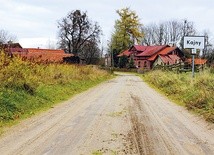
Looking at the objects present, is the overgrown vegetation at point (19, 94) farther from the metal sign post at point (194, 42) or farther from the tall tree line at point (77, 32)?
the tall tree line at point (77, 32)

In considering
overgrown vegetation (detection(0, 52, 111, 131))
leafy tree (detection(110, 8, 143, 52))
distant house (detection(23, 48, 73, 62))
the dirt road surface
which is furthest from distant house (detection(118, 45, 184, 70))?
the dirt road surface

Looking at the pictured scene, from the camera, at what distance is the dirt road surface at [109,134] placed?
7562mm

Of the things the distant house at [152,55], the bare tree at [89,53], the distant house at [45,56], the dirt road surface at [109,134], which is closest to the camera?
the dirt road surface at [109,134]

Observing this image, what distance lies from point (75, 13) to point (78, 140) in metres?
87.3

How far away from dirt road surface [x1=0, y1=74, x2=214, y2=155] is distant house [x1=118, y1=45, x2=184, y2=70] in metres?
75.9

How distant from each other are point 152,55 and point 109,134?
86.6m

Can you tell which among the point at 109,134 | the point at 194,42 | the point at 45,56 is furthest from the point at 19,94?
the point at 45,56

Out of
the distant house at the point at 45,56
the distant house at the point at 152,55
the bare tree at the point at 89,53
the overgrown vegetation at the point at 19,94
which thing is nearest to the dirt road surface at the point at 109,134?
the overgrown vegetation at the point at 19,94

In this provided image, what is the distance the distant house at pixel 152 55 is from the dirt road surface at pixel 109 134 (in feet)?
249

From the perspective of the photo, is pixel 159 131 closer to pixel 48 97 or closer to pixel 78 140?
pixel 78 140

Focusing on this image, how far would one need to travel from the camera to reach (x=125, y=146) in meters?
7.81

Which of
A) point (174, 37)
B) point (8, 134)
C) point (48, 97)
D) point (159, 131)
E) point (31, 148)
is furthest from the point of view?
point (174, 37)

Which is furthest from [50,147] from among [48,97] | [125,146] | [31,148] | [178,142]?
[48,97]

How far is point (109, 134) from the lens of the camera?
30.0 feet
